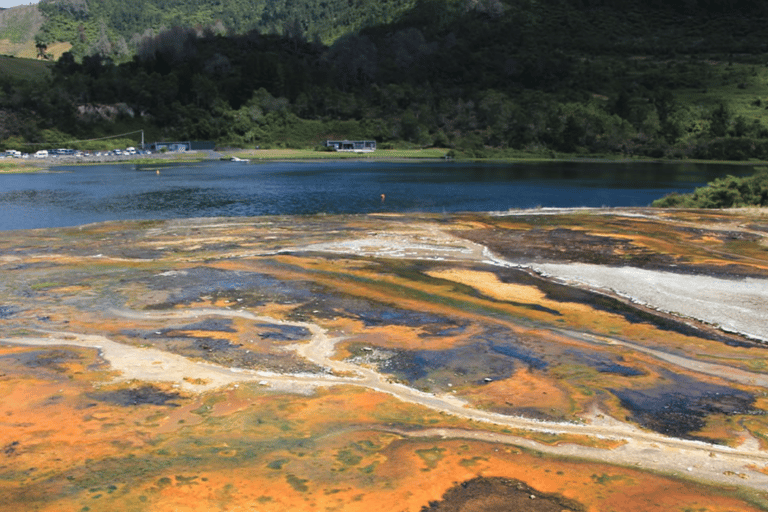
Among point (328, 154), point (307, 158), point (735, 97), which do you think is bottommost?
point (307, 158)

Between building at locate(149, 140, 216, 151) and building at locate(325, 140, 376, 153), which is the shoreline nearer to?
building at locate(325, 140, 376, 153)

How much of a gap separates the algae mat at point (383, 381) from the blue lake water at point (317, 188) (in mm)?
34577

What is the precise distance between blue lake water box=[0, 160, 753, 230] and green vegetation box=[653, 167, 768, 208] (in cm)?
1372

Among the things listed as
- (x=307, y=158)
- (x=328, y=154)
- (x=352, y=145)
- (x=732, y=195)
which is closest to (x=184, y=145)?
(x=307, y=158)

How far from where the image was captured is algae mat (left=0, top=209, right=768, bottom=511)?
14164mm

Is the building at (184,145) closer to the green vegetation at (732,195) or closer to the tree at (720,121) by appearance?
the tree at (720,121)

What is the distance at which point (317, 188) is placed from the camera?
3856 inches

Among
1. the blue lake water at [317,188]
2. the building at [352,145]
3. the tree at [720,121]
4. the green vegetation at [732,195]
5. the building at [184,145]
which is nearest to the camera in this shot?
the green vegetation at [732,195]

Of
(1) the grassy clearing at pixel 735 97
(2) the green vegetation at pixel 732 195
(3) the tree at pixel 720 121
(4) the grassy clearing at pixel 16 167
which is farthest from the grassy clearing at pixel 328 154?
(2) the green vegetation at pixel 732 195

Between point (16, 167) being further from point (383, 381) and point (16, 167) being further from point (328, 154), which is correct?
point (383, 381)

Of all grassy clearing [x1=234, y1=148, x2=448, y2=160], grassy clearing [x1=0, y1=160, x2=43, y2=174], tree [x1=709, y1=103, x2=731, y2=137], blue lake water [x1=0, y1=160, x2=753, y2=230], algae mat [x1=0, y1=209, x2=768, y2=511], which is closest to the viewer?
algae mat [x1=0, y1=209, x2=768, y2=511]

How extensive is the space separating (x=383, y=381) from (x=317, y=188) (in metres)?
79.3

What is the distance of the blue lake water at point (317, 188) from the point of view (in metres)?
73.9

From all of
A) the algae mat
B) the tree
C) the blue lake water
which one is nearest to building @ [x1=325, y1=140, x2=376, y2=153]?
the blue lake water
